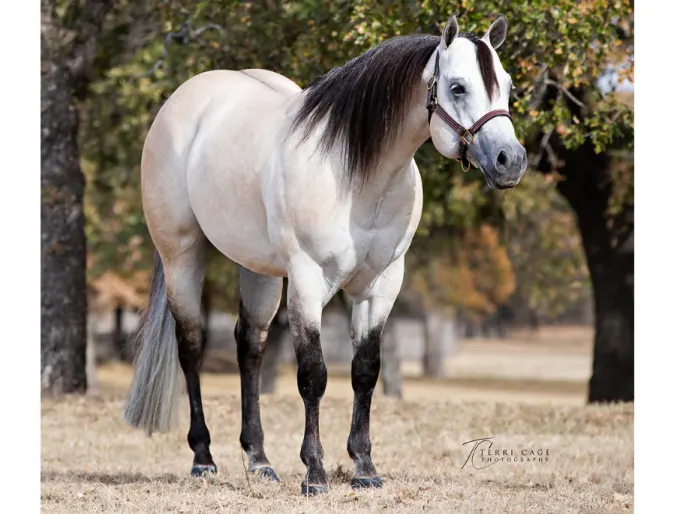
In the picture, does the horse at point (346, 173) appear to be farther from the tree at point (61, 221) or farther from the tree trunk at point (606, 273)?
the tree trunk at point (606, 273)

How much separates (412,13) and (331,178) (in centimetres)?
370

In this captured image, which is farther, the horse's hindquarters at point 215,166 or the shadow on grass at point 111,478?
the shadow on grass at point 111,478

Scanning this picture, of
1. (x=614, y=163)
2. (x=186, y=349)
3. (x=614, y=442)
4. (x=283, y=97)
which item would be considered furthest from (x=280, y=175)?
(x=614, y=163)

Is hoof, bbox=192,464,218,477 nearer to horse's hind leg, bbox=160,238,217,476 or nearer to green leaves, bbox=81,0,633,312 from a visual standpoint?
horse's hind leg, bbox=160,238,217,476

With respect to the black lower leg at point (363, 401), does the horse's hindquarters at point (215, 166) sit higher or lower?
higher

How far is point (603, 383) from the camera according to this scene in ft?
42.2

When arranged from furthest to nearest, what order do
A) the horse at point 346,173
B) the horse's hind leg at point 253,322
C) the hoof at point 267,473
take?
the horse's hind leg at point 253,322 < the hoof at point 267,473 < the horse at point 346,173

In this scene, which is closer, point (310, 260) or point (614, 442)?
point (310, 260)

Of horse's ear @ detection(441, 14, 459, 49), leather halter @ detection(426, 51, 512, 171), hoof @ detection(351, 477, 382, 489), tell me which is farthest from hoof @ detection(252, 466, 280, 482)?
horse's ear @ detection(441, 14, 459, 49)

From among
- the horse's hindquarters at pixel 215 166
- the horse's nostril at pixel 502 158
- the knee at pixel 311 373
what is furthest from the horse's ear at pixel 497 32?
the knee at pixel 311 373

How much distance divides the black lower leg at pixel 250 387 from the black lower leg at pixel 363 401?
91 cm

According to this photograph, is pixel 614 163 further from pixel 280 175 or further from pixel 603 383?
pixel 280 175

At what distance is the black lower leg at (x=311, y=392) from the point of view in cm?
542

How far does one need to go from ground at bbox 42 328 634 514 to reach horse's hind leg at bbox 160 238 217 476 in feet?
0.84
